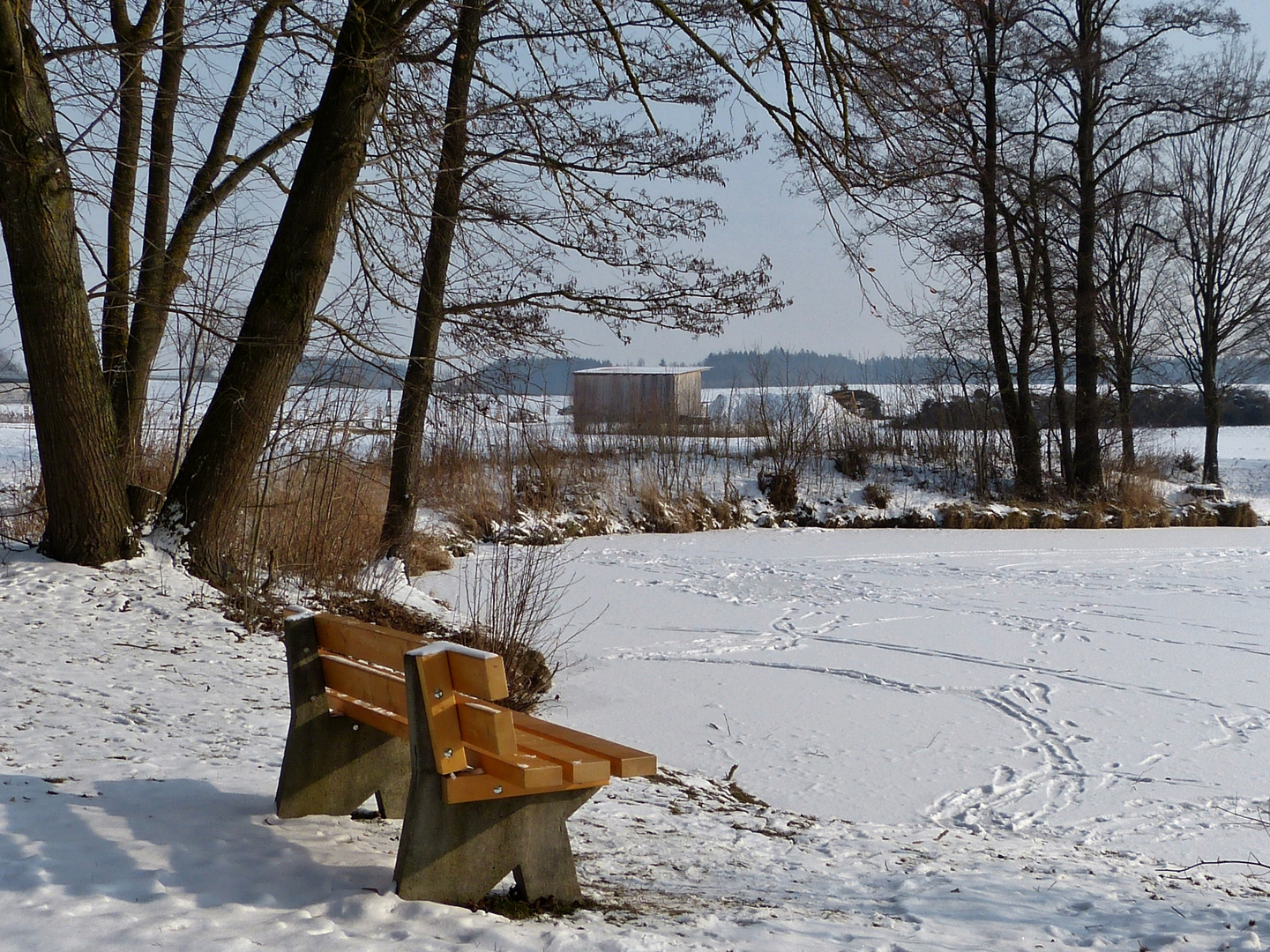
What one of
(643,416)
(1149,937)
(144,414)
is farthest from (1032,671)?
(643,416)

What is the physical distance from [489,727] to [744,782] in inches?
109

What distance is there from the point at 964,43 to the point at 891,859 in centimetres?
512

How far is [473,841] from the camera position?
3.12 metres

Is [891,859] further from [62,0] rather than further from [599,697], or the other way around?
[62,0]

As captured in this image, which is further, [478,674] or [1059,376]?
[1059,376]

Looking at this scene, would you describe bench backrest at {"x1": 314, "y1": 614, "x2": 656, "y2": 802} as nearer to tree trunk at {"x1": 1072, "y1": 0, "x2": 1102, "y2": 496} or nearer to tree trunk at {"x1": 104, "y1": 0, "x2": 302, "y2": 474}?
tree trunk at {"x1": 104, "y1": 0, "x2": 302, "y2": 474}

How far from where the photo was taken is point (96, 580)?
23.5 feet

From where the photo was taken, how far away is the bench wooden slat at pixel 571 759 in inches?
116

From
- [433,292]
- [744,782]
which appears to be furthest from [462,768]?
[433,292]

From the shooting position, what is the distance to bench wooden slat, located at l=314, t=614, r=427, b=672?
329cm

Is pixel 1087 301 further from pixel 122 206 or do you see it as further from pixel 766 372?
pixel 122 206

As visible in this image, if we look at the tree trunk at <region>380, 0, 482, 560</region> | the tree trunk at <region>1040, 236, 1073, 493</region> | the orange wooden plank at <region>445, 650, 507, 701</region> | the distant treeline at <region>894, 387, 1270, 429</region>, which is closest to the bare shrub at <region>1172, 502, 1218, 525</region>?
the tree trunk at <region>1040, 236, 1073, 493</region>

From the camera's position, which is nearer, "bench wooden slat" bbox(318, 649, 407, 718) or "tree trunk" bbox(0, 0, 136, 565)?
"bench wooden slat" bbox(318, 649, 407, 718)

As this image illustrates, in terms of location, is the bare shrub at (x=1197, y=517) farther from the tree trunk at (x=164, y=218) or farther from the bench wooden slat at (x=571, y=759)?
the bench wooden slat at (x=571, y=759)
